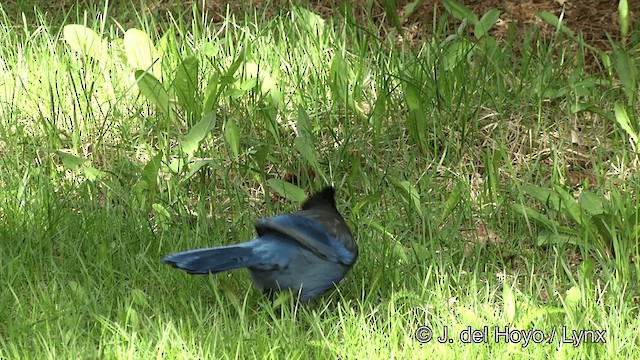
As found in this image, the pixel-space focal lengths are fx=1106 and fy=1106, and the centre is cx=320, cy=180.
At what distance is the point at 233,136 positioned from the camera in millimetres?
4293

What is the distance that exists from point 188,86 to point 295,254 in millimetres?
1444

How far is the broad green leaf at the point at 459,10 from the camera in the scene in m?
4.90

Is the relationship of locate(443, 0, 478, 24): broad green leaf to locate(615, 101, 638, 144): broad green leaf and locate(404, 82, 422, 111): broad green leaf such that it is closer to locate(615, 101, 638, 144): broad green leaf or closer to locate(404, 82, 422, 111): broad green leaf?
locate(404, 82, 422, 111): broad green leaf

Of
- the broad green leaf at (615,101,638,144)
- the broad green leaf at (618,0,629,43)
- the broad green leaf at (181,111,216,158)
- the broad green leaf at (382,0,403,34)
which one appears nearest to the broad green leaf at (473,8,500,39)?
the broad green leaf at (382,0,403,34)

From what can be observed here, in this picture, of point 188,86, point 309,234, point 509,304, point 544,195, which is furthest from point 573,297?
point 188,86

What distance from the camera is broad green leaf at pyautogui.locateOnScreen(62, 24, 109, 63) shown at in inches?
192

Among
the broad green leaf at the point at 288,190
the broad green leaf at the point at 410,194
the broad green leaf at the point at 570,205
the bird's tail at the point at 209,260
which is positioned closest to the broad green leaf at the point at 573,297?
the broad green leaf at the point at 570,205

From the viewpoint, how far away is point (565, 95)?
181 inches

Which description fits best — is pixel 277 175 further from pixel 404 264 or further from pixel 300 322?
pixel 300 322

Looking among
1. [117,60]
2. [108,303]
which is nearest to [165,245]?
[108,303]

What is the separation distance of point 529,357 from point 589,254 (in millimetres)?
876

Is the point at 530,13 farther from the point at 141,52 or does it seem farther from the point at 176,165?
the point at 176,165

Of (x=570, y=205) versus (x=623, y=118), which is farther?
(x=623, y=118)

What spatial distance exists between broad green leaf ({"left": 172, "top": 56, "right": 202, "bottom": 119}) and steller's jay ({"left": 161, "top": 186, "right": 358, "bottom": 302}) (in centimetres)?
124
